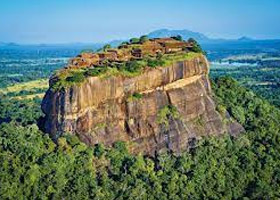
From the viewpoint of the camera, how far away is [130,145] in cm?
5553

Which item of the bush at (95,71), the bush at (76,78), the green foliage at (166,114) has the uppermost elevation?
the bush at (95,71)

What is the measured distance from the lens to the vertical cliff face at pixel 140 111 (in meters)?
53.5

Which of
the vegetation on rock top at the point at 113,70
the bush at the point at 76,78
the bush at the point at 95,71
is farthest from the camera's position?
the bush at the point at 95,71

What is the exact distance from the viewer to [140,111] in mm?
56469

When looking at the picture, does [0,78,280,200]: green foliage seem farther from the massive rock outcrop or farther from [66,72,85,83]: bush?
[66,72,85,83]: bush

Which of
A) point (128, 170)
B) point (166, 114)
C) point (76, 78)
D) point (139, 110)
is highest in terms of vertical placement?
point (76, 78)

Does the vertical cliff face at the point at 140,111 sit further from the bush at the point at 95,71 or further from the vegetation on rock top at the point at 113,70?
the bush at the point at 95,71

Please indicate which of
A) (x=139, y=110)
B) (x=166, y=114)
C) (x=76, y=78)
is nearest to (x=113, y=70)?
(x=76, y=78)

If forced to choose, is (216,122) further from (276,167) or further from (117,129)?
(117,129)

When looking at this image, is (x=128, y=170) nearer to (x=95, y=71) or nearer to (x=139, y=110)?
(x=139, y=110)

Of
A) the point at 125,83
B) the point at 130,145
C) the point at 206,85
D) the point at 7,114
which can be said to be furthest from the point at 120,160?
the point at 7,114

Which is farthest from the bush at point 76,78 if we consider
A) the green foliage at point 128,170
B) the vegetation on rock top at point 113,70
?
the green foliage at point 128,170

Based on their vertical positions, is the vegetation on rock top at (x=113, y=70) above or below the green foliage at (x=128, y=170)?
above

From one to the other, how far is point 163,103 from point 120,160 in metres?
8.56
